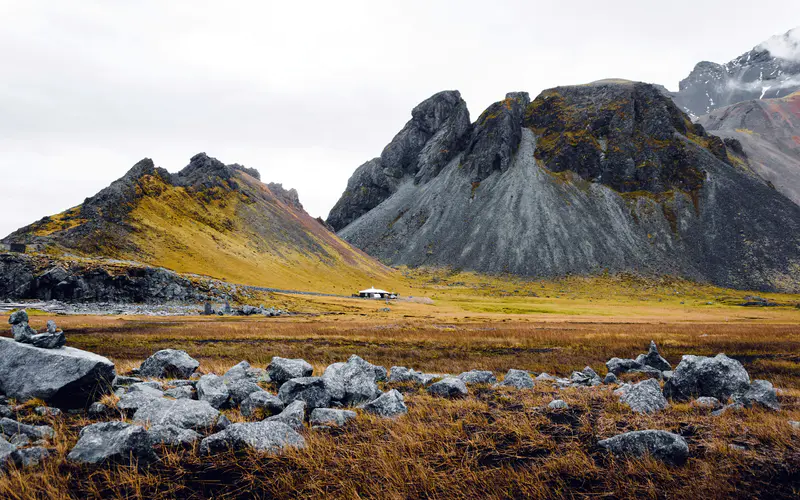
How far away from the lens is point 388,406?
29.0 ft

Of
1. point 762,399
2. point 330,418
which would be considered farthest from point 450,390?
point 762,399

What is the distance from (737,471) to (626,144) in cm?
22342

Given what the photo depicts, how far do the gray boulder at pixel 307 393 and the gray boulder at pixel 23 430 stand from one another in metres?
4.35

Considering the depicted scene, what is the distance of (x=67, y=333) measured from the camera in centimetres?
2792

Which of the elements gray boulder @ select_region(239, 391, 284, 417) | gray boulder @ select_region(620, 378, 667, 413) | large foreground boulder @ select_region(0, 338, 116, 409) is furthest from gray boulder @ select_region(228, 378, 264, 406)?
gray boulder @ select_region(620, 378, 667, 413)

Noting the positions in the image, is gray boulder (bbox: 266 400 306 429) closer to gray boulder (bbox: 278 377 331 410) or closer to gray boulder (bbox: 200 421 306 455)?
gray boulder (bbox: 200 421 306 455)

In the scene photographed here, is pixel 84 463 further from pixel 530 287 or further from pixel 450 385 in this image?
pixel 530 287

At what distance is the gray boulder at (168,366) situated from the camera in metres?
Result: 13.1

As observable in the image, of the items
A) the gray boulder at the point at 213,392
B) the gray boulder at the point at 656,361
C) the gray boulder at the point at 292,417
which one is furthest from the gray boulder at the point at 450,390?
the gray boulder at the point at 656,361

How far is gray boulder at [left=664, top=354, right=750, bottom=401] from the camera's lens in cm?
1159

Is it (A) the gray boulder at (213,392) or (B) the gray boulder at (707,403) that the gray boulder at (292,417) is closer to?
(A) the gray boulder at (213,392)

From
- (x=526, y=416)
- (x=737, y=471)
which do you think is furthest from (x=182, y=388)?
(x=737, y=471)

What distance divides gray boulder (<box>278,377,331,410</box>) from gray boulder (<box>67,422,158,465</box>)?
136 inches

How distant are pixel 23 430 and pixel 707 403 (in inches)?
623
